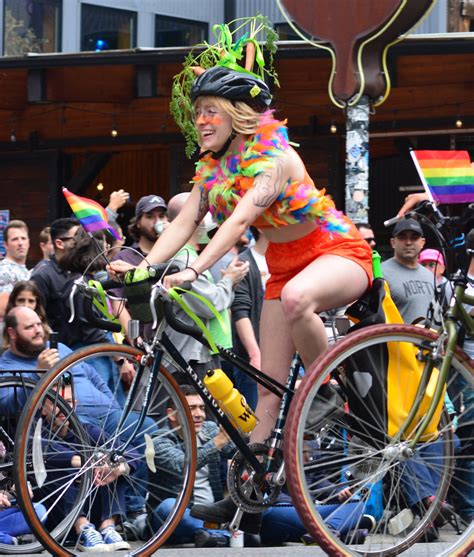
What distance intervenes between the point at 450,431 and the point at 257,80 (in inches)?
64.4

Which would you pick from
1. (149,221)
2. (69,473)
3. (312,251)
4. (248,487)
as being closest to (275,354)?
(312,251)

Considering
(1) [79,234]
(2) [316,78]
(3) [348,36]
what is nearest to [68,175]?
(2) [316,78]

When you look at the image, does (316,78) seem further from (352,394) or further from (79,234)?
(352,394)

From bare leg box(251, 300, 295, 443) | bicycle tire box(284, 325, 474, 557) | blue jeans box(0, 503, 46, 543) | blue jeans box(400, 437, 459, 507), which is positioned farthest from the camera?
blue jeans box(0, 503, 46, 543)

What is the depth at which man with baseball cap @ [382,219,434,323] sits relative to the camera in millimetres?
8961

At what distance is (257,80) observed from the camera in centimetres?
556

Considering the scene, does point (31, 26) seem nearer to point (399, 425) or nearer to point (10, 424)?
point (10, 424)

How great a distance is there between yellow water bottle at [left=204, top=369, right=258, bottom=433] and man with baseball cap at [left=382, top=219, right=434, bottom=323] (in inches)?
136

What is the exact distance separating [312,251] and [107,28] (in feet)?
50.0

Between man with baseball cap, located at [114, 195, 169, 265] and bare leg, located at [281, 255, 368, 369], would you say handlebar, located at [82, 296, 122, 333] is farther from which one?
man with baseball cap, located at [114, 195, 169, 265]

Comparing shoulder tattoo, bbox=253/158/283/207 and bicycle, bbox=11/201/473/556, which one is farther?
shoulder tattoo, bbox=253/158/283/207

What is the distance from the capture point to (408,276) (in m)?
9.15

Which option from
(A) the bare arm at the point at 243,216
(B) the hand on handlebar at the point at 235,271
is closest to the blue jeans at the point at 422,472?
(A) the bare arm at the point at 243,216

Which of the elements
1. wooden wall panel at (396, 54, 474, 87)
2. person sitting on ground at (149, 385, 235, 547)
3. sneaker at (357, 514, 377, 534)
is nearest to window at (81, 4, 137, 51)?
wooden wall panel at (396, 54, 474, 87)
